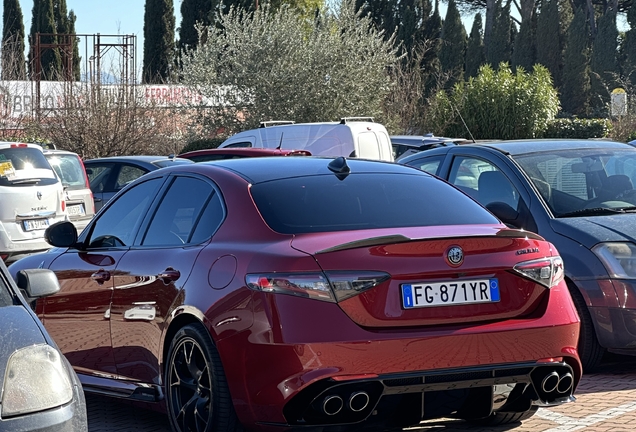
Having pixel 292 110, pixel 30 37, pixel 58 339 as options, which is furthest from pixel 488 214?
pixel 30 37

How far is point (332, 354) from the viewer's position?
485 cm

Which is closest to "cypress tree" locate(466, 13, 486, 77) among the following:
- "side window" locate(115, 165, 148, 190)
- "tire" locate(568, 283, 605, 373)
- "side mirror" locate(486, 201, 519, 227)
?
"side window" locate(115, 165, 148, 190)

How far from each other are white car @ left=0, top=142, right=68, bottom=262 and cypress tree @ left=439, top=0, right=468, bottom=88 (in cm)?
5174

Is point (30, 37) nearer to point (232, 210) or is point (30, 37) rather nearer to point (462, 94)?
point (462, 94)

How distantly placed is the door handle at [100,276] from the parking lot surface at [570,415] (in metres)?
0.86

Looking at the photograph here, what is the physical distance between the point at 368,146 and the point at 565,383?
13290 millimetres

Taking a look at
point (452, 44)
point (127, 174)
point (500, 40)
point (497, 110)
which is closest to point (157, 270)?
point (127, 174)

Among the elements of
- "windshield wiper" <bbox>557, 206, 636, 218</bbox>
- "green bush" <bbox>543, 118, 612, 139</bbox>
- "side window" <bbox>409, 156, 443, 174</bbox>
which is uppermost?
"side window" <bbox>409, 156, 443, 174</bbox>

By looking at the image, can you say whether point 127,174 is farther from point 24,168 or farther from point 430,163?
point 430,163

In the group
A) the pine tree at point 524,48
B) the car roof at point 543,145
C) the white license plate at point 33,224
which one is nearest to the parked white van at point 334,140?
the white license plate at point 33,224

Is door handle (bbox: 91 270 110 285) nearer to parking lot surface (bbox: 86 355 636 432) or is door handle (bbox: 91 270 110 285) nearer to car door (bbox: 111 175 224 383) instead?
car door (bbox: 111 175 224 383)

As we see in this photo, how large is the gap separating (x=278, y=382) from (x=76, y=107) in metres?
25.2

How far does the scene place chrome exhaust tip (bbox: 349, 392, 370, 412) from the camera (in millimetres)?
4867

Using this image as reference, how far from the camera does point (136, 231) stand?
6449 mm
